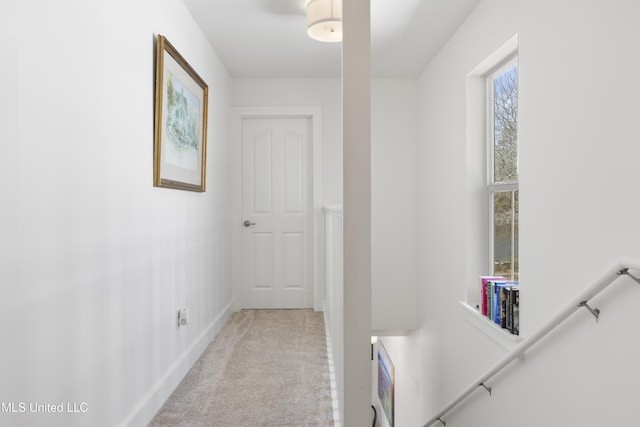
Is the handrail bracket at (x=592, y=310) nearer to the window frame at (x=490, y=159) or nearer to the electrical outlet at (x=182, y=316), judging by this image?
the window frame at (x=490, y=159)

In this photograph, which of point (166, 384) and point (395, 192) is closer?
point (166, 384)

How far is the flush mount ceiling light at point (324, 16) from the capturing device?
2.62 m

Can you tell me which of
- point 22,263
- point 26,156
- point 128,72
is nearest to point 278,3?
point 128,72

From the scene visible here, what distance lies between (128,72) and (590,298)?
2.03 metres

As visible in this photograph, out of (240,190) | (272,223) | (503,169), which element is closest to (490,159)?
(503,169)

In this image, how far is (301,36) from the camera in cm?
327

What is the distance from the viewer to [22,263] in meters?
1.18

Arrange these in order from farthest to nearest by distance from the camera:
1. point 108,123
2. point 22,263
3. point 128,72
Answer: point 128,72
point 108,123
point 22,263

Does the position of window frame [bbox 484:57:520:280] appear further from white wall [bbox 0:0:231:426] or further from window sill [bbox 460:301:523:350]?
white wall [bbox 0:0:231:426]

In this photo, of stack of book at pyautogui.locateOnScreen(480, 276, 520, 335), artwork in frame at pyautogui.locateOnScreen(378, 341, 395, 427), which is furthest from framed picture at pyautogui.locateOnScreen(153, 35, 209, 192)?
artwork in frame at pyautogui.locateOnScreen(378, 341, 395, 427)

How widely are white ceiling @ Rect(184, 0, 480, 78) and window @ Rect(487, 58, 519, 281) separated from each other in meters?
0.56

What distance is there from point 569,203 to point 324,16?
175 centimetres

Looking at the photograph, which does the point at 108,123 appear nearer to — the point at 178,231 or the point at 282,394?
the point at 178,231

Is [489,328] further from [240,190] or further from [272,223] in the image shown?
[240,190]
